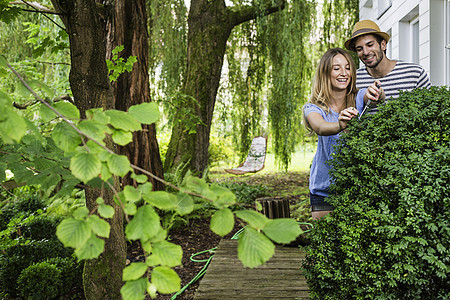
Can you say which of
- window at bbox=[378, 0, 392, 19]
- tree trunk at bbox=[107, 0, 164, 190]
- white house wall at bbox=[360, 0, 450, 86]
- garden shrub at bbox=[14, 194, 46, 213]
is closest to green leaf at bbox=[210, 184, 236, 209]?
tree trunk at bbox=[107, 0, 164, 190]

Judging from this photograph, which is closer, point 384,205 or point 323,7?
point 384,205

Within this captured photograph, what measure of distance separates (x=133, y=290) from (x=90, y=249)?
0.12 meters

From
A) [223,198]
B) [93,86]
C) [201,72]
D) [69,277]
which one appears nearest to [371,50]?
[93,86]

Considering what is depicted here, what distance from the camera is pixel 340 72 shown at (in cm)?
215

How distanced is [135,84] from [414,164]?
2903mm

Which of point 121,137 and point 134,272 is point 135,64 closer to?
point 121,137

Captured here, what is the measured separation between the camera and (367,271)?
5.29 ft

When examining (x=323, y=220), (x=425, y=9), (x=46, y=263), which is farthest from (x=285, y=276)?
(x=425, y=9)

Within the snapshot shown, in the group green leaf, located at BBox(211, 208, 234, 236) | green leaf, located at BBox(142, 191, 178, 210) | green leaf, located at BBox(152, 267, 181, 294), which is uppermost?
green leaf, located at BBox(142, 191, 178, 210)

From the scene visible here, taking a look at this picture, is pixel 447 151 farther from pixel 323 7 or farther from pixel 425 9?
pixel 323 7

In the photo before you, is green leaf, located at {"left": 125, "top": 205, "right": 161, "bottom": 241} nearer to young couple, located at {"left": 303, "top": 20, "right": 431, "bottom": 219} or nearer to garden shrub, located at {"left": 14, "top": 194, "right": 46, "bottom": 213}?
young couple, located at {"left": 303, "top": 20, "right": 431, "bottom": 219}

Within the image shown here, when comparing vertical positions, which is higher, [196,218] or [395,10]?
[395,10]

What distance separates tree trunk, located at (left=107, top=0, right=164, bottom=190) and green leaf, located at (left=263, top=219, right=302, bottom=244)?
3.03 metres

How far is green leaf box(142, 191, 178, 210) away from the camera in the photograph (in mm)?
736
